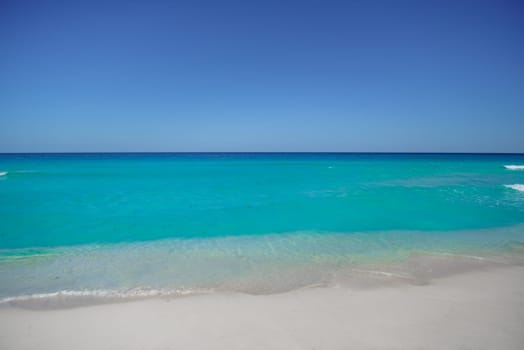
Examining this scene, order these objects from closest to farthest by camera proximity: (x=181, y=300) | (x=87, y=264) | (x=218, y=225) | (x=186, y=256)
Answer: (x=181, y=300) → (x=87, y=264) → (x=186, y=256) → (x=218, y=225)

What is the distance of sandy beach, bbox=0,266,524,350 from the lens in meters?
2.84

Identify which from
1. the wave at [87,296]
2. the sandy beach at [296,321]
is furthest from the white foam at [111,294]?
the sandy beach at [296,321]

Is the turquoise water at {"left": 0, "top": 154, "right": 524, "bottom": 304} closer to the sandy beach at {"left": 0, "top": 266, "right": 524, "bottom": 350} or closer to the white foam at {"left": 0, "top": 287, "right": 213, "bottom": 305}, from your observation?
the white foam at {"left": 0, "top": 287, "right": 213, "bottom": 305}

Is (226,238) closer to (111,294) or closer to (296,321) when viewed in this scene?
(111,294)

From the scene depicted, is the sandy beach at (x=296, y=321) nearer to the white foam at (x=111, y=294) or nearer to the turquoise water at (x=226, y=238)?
the white foam at (x=111, y=294)

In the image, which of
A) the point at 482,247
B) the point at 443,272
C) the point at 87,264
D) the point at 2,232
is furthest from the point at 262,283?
the point at 2,232

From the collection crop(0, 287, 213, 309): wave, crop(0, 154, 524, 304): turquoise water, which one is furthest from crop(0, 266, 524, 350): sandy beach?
crop(0, 154, 524, 304): turquoise water

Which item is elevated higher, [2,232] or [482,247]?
[482,247]

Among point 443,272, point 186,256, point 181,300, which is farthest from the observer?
point 186,256

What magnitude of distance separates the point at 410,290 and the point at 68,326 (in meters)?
5.64

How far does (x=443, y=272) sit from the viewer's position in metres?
4.78

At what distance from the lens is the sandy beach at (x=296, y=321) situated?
284 cm

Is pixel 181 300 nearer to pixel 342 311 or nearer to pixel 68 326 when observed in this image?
pixel 68 326

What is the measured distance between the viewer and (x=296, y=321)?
126 inches
